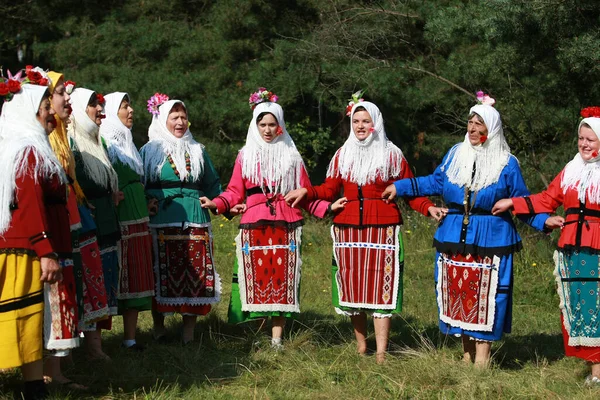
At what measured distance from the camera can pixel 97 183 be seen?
6199 millimetres

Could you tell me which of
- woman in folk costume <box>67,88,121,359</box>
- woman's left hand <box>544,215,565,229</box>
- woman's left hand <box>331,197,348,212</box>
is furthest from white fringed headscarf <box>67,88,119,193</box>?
woman's left hand <box>544,215,565,229</box>

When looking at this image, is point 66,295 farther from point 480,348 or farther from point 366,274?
point 480,348

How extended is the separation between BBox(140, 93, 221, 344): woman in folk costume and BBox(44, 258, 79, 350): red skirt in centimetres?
184

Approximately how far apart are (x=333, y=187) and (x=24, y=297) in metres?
2.71

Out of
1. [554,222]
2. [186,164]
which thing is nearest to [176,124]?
[186,164]

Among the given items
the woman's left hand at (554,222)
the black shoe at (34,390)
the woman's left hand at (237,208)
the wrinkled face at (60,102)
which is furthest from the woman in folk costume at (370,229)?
the black shoe at (34,390)

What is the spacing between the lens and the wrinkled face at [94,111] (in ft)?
20.5

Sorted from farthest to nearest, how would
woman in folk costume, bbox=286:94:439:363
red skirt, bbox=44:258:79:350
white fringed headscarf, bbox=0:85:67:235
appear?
woman in folk costume, bbox=286:94:439:363 < red skirt, bbox=44:258:79:350 < white fringed headscarf, bbox=0:85:67:235

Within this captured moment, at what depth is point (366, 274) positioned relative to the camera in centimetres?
639

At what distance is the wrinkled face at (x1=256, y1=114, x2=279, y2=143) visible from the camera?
6.68 metres

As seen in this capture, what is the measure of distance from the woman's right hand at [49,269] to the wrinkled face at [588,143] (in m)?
3.46

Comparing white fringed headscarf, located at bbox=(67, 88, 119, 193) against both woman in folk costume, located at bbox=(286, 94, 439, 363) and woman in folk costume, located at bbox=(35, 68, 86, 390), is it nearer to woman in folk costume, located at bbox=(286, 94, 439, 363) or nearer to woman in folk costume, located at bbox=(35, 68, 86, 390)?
woman in folk costume, located at bbox=(35, 68, 86, 390)

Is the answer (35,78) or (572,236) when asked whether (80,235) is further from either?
(572,236)

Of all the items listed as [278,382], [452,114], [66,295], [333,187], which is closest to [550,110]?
[452,114]
